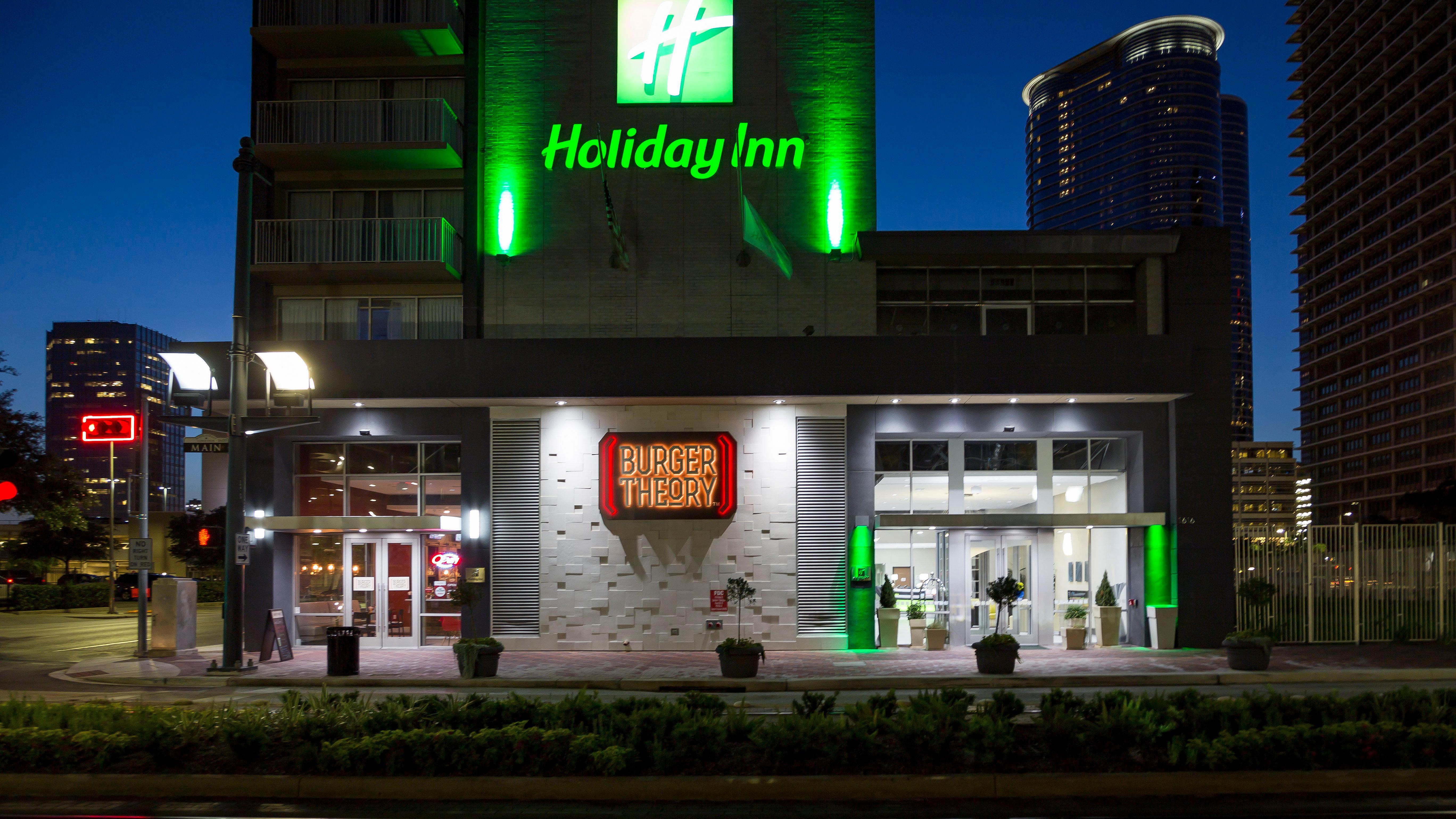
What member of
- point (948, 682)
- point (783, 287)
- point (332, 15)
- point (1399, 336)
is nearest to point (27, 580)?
point (332, 15)

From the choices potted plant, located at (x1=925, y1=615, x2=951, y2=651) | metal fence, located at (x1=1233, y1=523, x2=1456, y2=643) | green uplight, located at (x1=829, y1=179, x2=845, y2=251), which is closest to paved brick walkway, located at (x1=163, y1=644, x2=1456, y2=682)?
potted plant, located at (x1=925, y1=615, x2=951, y2=651)

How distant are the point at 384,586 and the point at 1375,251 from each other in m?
151

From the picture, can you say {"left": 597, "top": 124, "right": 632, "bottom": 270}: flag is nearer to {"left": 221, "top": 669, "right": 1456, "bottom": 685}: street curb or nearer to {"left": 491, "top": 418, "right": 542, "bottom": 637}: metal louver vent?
{"left": 491, "top": 418, "right": 542, "bottom": 637}: metal louver vent

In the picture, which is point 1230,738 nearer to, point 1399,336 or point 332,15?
point 332,15

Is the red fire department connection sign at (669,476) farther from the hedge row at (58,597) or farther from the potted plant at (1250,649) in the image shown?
the hedge row at (58,597)

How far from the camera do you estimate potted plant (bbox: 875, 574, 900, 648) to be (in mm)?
25188

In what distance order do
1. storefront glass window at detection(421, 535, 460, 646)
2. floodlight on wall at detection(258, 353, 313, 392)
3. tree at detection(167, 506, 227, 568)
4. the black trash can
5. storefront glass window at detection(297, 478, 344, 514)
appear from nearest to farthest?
1. the black trash can
2. floodlight on wall at detection(258, 353, 313, 392)
3. storefront glass window at detection(421, 535, 460, 646)
4. storefront glass window at detection(297, 478, 344, 514)
5. tree at detection(167, 506, 227, 568)

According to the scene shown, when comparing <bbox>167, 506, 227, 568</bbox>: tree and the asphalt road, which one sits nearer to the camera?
the asphalt road

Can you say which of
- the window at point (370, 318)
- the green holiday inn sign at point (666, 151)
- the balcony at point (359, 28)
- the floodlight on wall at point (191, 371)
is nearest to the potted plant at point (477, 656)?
the floodlight on wall at point (191, 371)

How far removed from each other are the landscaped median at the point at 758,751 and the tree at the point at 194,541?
57.4m

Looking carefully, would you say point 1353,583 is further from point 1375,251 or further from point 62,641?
point 1375,251

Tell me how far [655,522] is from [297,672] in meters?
8.27

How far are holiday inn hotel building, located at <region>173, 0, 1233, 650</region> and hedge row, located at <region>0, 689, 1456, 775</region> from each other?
45.7 ft

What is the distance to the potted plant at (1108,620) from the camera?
25.4 m
